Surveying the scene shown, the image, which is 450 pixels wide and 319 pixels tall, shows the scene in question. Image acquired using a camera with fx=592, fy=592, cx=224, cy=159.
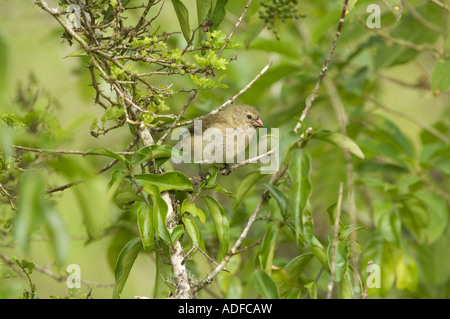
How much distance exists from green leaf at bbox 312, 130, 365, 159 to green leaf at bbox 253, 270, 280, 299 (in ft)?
2.02

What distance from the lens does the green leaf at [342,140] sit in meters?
2.44

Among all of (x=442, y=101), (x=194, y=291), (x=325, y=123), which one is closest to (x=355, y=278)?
(x=194, y=291)

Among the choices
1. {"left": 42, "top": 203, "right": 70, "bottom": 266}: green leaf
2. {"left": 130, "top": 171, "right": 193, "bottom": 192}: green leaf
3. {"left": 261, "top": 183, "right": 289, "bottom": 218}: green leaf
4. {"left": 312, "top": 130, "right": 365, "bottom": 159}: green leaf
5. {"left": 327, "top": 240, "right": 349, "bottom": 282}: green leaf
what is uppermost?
{"left": 312, "top": 130, "right": 365, "bottom": 159}: green leaf

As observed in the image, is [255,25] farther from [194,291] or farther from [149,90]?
[194,291]

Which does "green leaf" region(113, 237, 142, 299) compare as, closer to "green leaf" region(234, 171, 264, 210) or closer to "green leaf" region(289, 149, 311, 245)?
"green leaf" region(234, 171, 264, 210)

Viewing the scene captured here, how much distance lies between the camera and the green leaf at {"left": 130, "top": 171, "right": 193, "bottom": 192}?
2467 millimetres

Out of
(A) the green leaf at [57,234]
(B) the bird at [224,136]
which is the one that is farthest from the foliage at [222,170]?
(B) the bird at [224,136]

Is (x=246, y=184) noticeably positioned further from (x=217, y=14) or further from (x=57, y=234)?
(x=57, y=234)

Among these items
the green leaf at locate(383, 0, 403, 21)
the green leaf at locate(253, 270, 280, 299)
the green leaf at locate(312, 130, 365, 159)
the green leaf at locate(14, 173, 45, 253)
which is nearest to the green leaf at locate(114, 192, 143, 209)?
the green leaf at locate(253, 270, 280, 299)

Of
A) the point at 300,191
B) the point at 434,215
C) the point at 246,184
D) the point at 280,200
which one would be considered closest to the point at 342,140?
the point at 300,191

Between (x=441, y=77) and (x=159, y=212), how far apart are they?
2259mm

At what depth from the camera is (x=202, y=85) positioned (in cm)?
257

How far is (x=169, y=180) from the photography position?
251 centimetres

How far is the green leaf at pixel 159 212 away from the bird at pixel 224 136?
1.14 meters
